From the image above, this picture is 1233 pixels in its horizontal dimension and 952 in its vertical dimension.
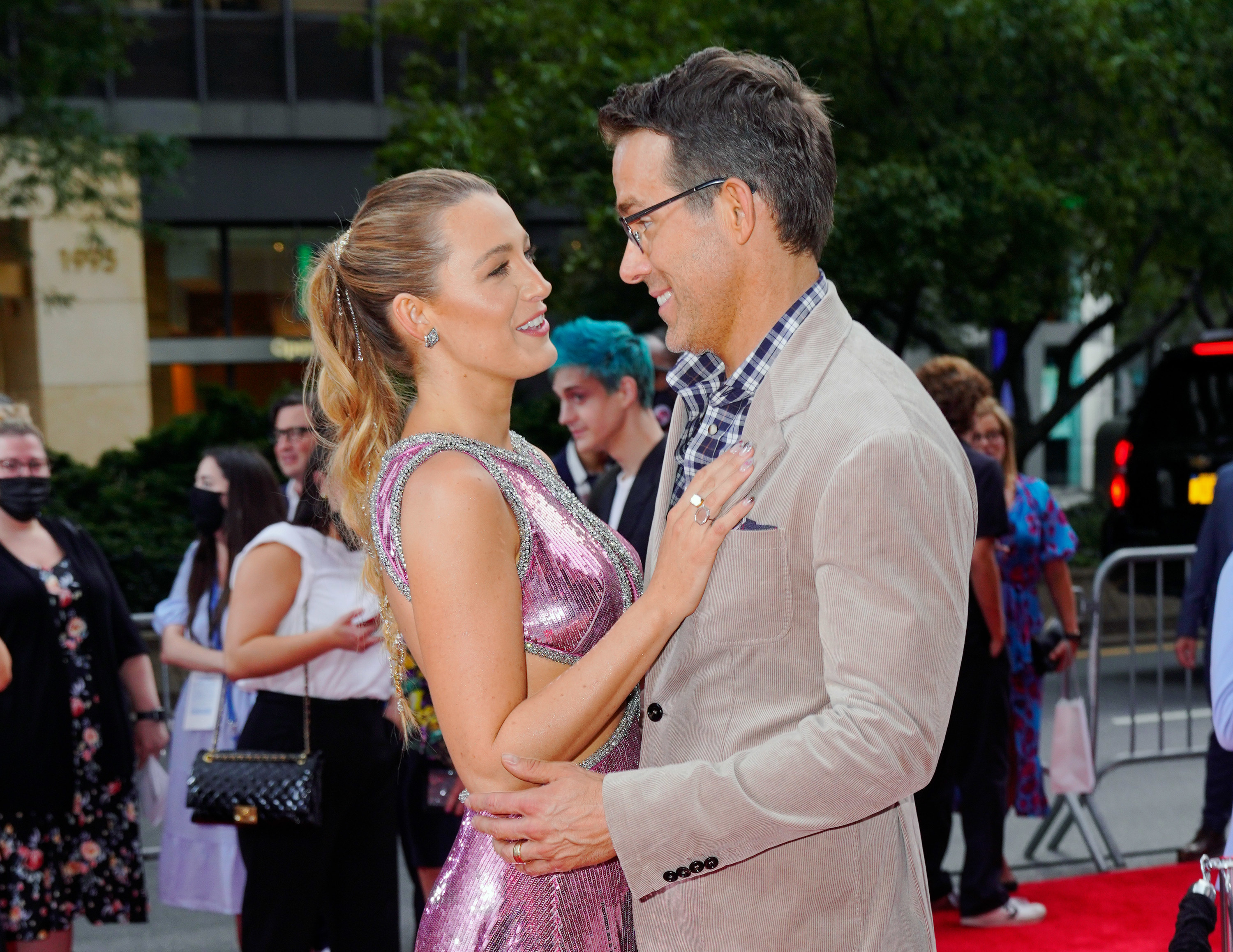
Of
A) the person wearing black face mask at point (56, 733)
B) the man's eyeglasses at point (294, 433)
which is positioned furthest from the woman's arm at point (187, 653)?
the man's eyeglasses at point (294, 433)

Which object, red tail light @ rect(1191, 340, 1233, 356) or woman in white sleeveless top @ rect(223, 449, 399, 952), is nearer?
woman in white sleeveless top @ rect(223, 449, 399, 952)

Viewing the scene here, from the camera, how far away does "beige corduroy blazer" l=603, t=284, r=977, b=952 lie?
1.86 meters

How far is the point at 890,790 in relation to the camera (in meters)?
1.90

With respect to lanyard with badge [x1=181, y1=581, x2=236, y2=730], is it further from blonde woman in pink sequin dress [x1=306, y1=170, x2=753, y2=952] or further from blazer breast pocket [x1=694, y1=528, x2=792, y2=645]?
blazer breast pocket [x1=694, y1=528, x2=792, y2=645]

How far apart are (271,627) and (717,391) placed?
8.41 feet

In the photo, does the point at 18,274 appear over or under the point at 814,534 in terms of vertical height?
over

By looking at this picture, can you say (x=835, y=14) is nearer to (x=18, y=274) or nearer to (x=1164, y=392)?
(x=1164, y=392)

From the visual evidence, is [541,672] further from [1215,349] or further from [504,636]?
[1215,349]

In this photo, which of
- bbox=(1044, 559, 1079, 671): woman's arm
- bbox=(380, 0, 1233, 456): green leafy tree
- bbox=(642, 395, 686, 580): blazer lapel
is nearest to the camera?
bbox=(642, 395, 686, 580): blazer lapel

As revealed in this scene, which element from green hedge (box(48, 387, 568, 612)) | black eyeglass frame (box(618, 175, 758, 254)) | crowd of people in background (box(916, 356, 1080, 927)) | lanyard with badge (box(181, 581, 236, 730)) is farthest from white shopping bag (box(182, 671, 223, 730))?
green hedge (box(48, 387, 568, 612))

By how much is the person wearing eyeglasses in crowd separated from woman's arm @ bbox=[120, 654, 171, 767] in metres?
0.85

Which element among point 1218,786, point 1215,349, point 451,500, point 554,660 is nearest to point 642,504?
point 554,660

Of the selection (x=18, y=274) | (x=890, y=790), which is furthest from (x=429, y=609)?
(x=18, y=274)

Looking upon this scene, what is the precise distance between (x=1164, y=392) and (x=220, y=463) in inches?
282
